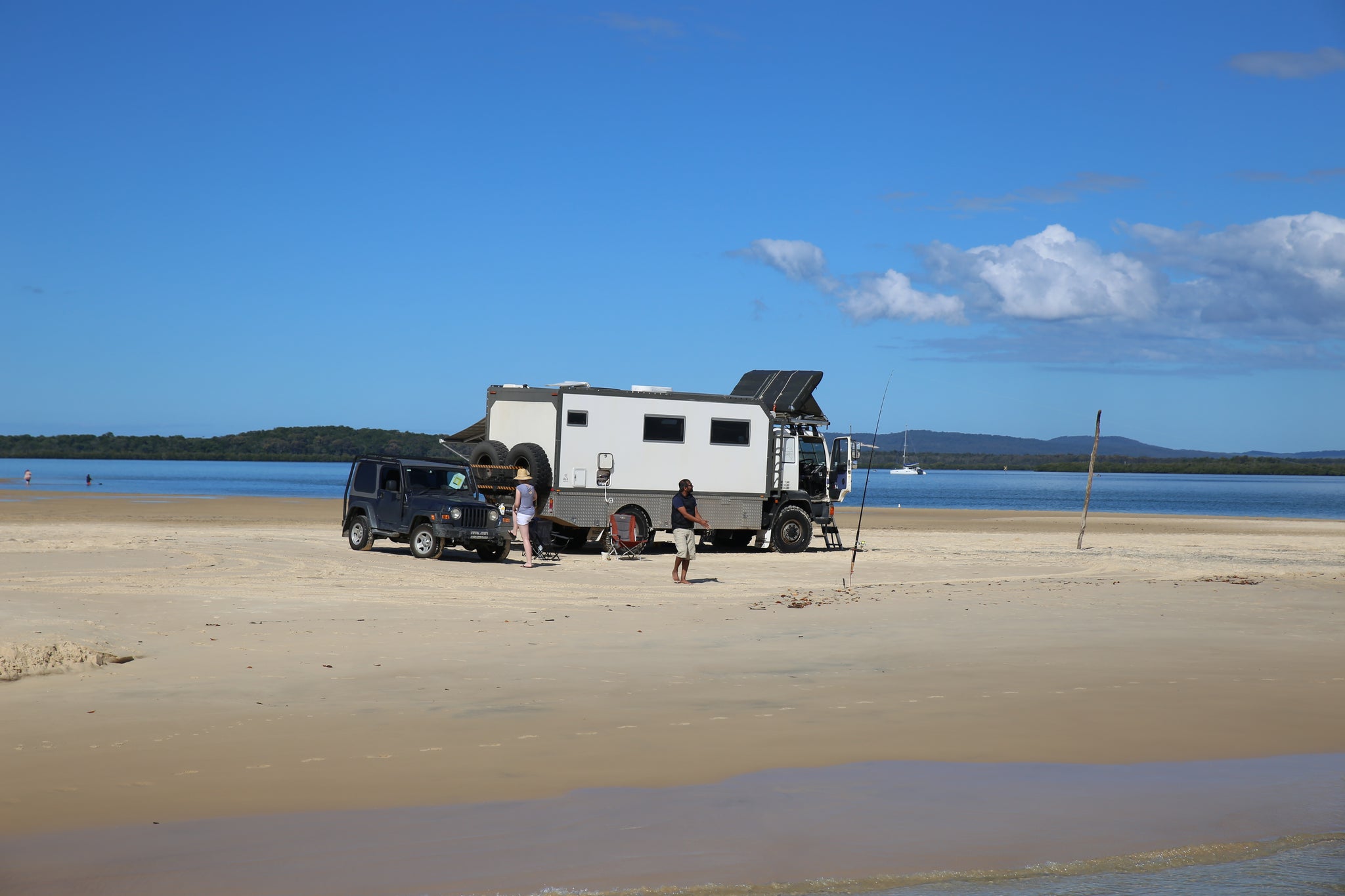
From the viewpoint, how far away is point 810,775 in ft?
25.0

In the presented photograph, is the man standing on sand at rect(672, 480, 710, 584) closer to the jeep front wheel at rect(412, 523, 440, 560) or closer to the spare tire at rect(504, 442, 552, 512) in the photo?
the spare tire at rect(504, 442, 552, 512)

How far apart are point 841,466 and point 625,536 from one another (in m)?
6.10

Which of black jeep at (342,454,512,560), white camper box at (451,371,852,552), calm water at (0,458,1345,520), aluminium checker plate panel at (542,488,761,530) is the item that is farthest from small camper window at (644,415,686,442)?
calm water at (0,458,1345,520)

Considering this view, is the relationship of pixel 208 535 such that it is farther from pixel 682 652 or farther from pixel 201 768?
pixel 201 768

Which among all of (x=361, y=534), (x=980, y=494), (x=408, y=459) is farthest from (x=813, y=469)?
(x=980, y=494)

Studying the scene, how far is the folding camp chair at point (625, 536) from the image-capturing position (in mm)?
23859

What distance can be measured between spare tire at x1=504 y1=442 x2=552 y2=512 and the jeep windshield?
3.41ft

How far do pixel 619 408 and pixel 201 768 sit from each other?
1717 centimetres

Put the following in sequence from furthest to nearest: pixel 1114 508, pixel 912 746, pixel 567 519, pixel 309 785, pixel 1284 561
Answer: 1. pixel 1114 508
2. pixel 1284 561
3. pixel 567 519
4. pixel 912 746
5. pixel 309 785

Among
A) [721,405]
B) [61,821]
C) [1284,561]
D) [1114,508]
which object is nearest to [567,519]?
[721,405]

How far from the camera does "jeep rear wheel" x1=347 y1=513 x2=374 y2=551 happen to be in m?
23.5

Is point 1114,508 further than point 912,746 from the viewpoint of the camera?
Yes

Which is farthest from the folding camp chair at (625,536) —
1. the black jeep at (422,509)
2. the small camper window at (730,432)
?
the small camper window at (730,432)

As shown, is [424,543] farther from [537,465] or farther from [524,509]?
[537,465]
